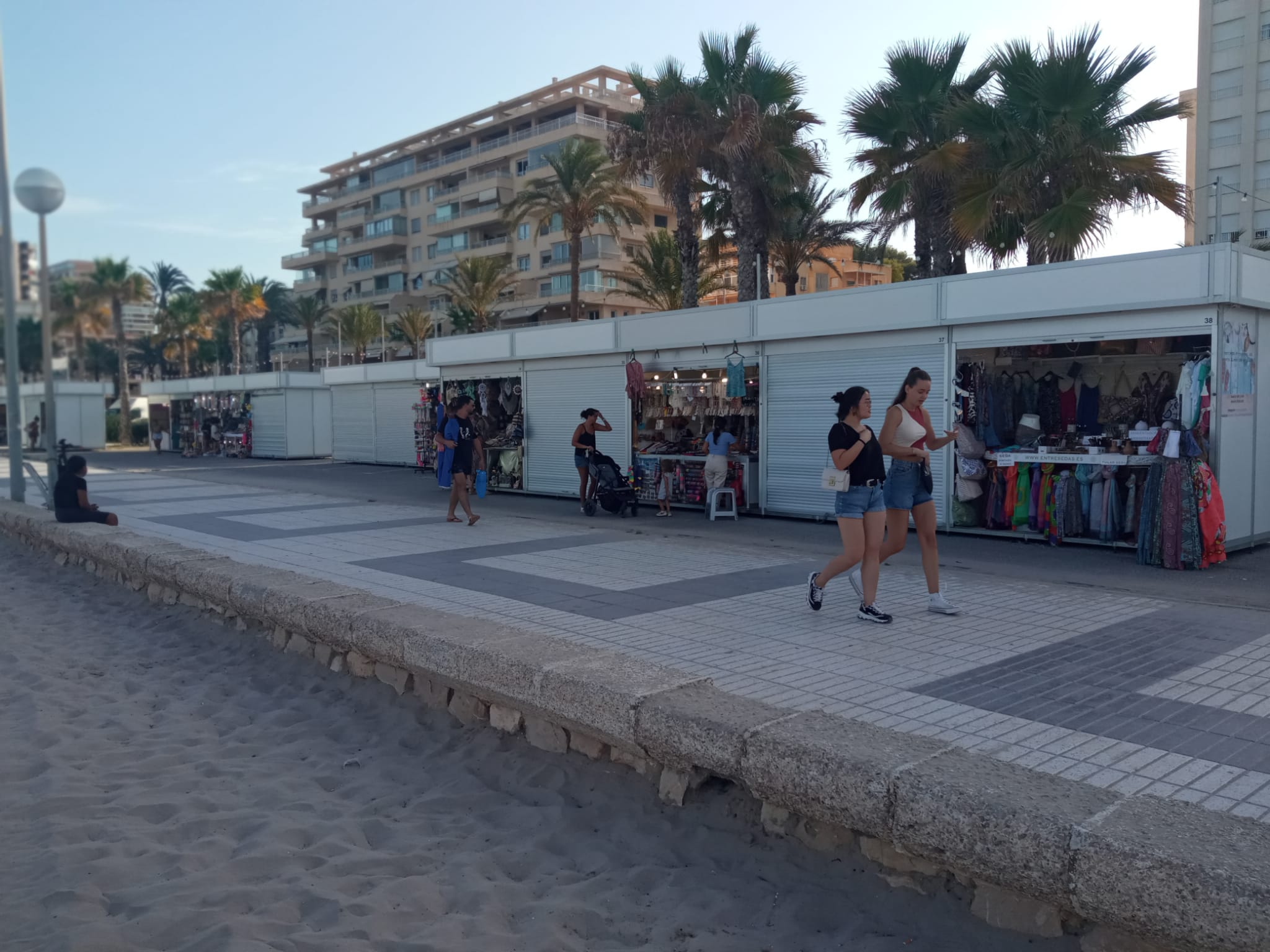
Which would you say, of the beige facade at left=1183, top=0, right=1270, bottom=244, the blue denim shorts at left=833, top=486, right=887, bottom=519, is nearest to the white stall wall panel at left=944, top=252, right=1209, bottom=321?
the blue denim shorts at left=833, top=486, right=887, bottom=519

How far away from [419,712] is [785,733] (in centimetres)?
273

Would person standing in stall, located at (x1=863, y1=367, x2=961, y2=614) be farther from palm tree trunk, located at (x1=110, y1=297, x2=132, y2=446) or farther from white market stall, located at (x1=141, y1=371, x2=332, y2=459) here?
palm tree trunk, located at (x1=110, y1=297, x2=132, y2=446)

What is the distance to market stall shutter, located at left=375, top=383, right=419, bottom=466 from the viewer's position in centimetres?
2964

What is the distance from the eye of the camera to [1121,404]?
1252 cm

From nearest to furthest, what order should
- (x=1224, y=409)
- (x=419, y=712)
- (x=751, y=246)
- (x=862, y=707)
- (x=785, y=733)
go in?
(x=785, y=733) < (x=862, y=707) < (x=419, y=712) < (x=1224, y=409) < (x=751, y=246)

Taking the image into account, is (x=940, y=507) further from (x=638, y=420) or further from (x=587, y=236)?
(x=587, y=236)

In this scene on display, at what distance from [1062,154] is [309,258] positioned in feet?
233

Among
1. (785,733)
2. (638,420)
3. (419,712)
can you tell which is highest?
(638,420)

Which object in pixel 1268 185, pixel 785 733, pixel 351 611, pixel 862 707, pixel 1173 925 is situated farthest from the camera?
pixel 1268 185

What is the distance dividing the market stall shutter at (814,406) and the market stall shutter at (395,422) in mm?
16539

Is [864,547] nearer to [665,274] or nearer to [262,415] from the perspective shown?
[665,274]

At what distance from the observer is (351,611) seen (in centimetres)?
662

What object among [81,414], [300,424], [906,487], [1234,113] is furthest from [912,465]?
[1234,113]

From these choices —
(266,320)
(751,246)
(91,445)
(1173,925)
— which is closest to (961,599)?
(1173,925)
